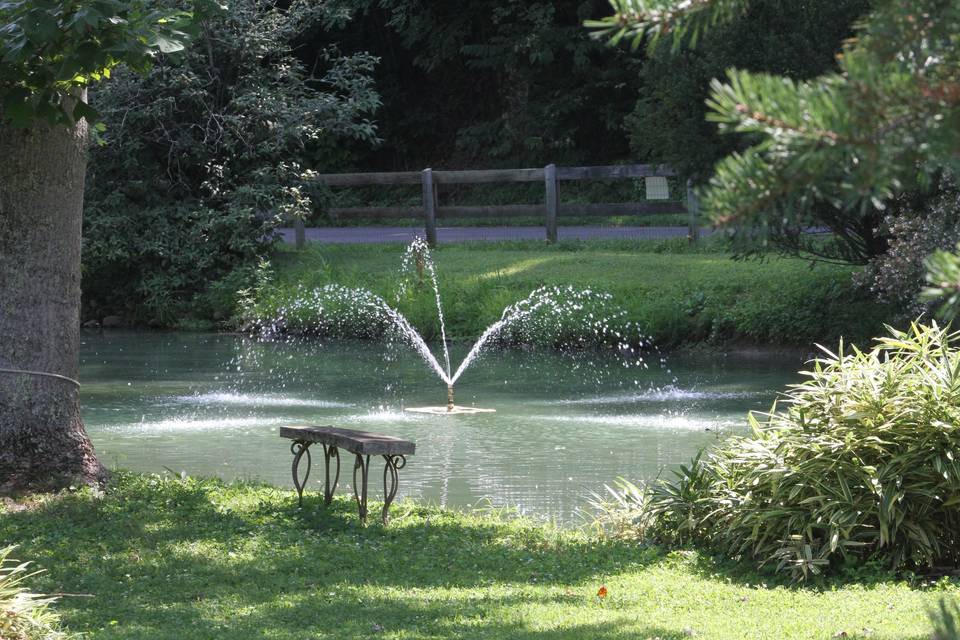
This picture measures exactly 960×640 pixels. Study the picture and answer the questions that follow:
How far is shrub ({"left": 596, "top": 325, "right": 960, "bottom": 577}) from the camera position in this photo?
6.88 m

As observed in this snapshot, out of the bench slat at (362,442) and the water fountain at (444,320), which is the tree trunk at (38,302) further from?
the water fountain at (444,320)

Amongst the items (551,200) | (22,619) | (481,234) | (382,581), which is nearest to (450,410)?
(382,581)

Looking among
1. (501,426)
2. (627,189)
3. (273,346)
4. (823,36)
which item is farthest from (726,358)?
(627,189)

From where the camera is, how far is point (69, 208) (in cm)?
841

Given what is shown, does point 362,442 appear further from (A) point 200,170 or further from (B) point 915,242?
(A) point 200,170

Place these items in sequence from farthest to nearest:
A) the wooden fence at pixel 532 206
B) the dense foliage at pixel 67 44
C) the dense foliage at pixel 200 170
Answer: the wooden fence at pixel 532 206, the dense foliage at pixel 200 170, the dense foliage at pixel 67 44

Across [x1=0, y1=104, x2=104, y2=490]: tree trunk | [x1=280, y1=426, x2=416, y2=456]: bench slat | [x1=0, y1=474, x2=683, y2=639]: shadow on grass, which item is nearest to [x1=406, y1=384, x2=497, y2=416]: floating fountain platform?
[x1=0, y1=474, x2=683, y2=639]: shadow on grass

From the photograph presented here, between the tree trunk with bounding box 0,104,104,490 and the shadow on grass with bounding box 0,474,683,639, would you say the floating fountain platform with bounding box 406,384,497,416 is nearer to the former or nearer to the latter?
the shadow on grass with bounding box 0,474,683,639

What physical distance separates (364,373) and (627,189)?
56.7 feet

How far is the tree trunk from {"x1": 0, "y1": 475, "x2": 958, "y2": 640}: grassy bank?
43 centimetres

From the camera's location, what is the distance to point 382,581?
21.9 ft

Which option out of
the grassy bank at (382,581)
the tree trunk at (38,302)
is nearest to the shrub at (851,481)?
the grassy bank at (382,581)

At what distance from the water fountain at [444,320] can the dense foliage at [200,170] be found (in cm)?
182

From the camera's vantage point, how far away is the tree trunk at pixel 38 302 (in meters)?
8.20
